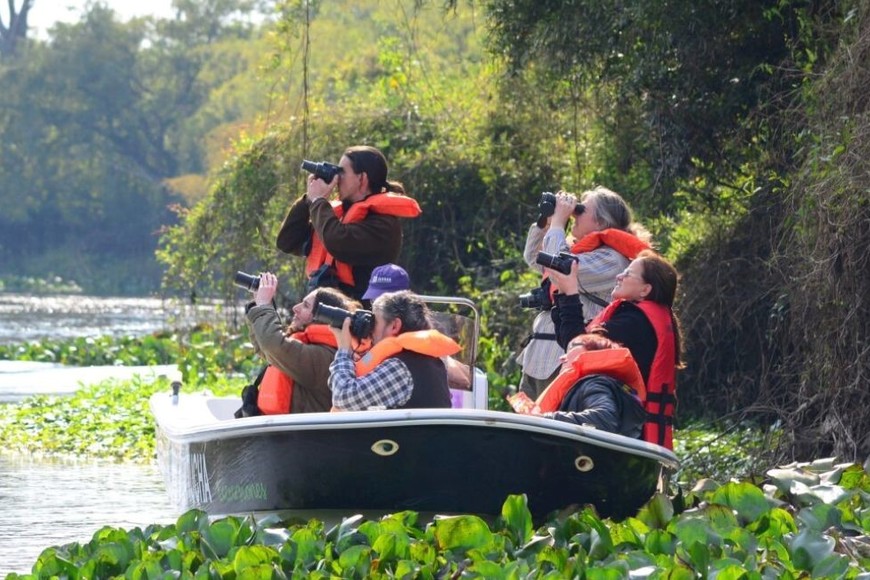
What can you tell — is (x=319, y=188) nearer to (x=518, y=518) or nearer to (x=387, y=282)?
(x=387, y=282)

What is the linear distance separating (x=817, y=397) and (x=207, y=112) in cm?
5404

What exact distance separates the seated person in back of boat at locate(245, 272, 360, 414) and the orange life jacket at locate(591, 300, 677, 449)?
3.78ft

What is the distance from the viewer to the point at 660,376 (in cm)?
649

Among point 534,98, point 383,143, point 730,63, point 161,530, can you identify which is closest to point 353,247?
point 161,530

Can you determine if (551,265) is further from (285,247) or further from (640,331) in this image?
(285,247)

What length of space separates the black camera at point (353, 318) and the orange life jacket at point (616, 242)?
1.35 m

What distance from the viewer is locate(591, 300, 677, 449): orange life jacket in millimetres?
6469

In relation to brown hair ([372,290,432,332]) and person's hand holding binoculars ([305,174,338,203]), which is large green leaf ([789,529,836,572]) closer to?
brown hair ([372,290,432,332])

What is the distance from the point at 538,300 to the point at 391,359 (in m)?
1.25

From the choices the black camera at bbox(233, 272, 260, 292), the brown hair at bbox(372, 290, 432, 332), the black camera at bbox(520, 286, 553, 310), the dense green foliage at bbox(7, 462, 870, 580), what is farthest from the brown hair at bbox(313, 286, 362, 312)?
the black camera at bbox(520, 286, 553, 310)

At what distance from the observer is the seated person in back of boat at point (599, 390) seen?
607 centimetres

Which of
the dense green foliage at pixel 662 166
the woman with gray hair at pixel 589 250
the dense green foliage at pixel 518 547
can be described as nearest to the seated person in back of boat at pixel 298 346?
the dense green foliage at pixel 518 547

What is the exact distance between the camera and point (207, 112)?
60062 mm

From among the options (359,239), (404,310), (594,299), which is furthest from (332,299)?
(594,299)
